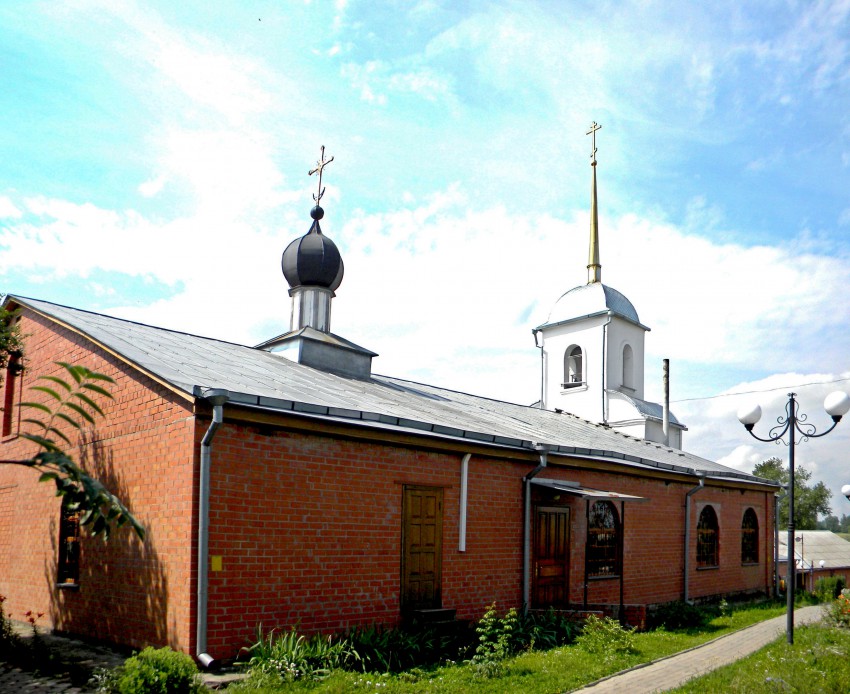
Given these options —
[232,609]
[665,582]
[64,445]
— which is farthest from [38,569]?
[665,582]

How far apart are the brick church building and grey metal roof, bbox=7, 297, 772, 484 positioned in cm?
5

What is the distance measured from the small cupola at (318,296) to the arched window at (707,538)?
26.7ft

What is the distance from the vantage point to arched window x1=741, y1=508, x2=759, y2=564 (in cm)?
1953

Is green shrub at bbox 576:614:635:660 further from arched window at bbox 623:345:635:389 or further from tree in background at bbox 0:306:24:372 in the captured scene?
arched window at bbox 623:345:635:389

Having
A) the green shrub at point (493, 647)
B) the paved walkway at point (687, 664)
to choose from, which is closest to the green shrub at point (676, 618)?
the paved walkway at point (687, 664)

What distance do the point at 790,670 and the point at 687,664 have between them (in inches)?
57.2

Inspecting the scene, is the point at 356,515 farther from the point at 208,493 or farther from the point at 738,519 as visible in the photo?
the point at 738,519

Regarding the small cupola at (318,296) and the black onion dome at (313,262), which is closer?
the small cupola at (318,296)

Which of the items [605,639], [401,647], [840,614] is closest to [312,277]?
[401,647]

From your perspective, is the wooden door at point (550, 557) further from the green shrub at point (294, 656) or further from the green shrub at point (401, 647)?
the green shrub at point (294, 656)

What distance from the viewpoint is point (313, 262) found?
15.4m

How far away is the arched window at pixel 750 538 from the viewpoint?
64.1ft

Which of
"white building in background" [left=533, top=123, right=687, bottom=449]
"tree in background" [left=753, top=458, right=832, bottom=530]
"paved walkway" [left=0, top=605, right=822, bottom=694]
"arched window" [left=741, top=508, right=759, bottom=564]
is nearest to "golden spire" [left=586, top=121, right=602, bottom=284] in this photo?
"white building in background" [left=533, top=123, right=687, bottom=449]

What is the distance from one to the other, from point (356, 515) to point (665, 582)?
852 centimetres
